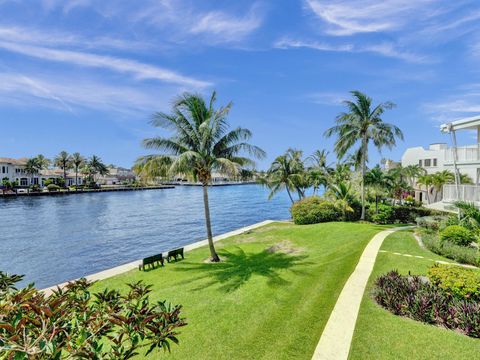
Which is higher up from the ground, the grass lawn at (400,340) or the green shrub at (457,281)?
the green shrub at (457,281)

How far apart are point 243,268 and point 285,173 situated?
20.4 metres

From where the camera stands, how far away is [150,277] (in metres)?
14.1

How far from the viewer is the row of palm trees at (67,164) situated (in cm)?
9169

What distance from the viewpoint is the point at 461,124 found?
18750 mm

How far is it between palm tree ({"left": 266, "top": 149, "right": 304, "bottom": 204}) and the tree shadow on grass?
16287 mm

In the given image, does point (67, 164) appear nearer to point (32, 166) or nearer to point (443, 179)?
point (32, 166)

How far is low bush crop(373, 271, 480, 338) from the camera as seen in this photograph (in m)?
6.52

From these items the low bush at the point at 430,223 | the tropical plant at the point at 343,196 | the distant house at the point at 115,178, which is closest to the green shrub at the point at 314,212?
the tropical plant at the point at 343,196

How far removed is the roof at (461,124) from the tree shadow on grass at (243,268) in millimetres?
14874

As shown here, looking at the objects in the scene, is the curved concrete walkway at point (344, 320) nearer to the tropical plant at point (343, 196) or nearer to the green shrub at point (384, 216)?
the green shrub at point (384, 216)

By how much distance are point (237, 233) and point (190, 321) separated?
681 inches

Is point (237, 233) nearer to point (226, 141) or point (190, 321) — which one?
point (226, 141)

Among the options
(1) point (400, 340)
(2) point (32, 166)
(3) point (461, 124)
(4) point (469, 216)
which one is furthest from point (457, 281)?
(2) point (32, 166)

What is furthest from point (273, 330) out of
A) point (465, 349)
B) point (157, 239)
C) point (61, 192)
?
point (61, 192)
